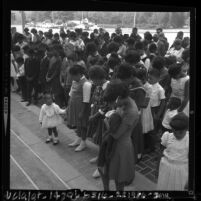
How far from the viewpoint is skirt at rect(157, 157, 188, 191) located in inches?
93.5

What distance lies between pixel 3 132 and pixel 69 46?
3.13 ft

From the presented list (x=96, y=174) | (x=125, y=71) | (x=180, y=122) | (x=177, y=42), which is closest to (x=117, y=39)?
(x=125, y=71)

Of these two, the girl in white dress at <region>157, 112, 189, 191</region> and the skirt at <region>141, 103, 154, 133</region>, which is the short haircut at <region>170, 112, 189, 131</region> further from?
the skirt at <region>141, 103, 154, 133</region>

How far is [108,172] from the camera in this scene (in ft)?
7.99

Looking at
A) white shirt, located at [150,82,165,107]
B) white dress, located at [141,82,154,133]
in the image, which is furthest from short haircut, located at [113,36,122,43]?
white dress, located at [141,82,154,133]

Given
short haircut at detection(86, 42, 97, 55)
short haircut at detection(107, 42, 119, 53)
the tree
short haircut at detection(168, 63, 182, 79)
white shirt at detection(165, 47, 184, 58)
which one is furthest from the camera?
short haircut at detection(86, 42, 97, 55)

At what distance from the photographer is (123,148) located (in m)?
2.38

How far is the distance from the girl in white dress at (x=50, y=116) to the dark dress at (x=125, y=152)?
19.3 inches

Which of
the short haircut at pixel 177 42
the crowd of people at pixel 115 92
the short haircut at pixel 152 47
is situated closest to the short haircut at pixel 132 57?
the crowd of people at pixel 115 92

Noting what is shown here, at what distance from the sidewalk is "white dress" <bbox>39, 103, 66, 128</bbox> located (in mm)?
50

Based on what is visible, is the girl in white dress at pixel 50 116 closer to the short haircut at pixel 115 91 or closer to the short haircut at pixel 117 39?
the short haircut at pixel 115 91

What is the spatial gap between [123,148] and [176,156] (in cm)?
41

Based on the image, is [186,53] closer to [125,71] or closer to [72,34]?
[125,71]

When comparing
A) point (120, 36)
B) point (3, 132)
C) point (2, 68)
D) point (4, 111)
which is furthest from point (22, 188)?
point (120, 36)
